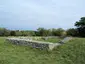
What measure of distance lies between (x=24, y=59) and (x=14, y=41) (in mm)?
5998

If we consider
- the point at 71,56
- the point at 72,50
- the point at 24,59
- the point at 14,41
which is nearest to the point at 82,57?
the point at 71,56

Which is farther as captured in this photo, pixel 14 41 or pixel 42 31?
pixel 42 31

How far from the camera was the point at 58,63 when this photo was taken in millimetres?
9203

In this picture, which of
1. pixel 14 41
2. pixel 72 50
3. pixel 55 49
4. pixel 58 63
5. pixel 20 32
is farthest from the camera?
pixel 20 32

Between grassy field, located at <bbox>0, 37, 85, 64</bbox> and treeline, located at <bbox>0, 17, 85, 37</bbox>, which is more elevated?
treeline, located at <bbox>0, 17, 85, 37</bbox>

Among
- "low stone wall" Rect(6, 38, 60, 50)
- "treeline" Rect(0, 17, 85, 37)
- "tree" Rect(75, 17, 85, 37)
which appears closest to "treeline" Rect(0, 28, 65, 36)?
"treeline" Rect(0, 17, 85, 37)

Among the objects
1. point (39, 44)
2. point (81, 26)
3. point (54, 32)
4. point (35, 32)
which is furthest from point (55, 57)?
point (35, 32)

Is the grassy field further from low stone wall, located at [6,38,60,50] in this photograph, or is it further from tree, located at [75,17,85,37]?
tree, located at [75,17,85,37]

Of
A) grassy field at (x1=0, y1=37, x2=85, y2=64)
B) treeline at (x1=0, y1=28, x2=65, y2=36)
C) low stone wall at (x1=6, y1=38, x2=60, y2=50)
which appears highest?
treeline at (x1=0, y1=28, x2=65, y2=36)

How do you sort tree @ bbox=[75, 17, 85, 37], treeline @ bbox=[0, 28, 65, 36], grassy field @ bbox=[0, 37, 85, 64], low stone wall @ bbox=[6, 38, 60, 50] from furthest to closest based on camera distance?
1. treeline @ bbox=[0, 28, 65, 36]
2. tree @ bbox=[75, 17, 85, 37]
3. low stone wall @ bbox=[6, 38, 60, 50]
4. grassy field @ bbox=[0, 37, 85, 64]

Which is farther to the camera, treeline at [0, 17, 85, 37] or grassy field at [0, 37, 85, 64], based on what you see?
treeline at [0, 17, 85, 37]

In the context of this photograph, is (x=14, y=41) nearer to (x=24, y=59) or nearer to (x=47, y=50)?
(x=47, y=50)

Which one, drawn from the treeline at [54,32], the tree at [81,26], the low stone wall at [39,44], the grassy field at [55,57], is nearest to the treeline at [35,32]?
the treeline at [54,32]

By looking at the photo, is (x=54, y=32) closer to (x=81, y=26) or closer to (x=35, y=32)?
(x=35, y=32)
